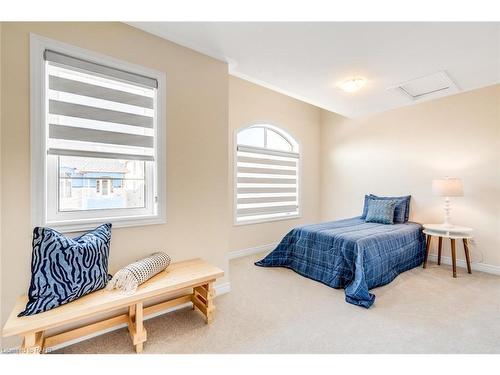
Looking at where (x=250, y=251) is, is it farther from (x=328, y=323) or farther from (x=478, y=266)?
(x=478, y=266)

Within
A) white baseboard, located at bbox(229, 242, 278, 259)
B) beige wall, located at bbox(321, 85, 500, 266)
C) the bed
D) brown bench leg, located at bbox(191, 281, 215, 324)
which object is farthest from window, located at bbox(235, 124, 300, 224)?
brown bench leg, located at bbox(191, 281, 215, 324)

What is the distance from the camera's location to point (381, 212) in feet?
11.8

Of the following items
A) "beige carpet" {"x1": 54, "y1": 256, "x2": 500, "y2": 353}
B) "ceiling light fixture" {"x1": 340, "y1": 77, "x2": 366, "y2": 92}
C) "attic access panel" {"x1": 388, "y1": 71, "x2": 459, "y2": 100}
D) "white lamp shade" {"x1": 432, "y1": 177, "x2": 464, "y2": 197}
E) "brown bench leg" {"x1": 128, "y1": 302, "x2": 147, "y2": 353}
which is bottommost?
"beige carpet" {"x1": 54, "y1": 256, "x2": 500, "y2": 353}

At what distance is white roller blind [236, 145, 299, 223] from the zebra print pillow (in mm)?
2421

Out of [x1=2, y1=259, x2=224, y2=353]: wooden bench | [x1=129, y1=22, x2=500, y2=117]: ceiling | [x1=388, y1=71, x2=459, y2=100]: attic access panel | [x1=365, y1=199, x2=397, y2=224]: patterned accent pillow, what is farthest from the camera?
[x1=365, y1=199, x2=397, y2=224]: patterned accent pillow

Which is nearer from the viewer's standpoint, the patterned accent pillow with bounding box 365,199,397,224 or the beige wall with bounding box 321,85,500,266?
the beige wall with bounding box 321,85,500,266

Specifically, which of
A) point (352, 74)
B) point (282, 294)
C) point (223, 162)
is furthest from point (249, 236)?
point (352, 74)

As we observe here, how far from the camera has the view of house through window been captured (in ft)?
5.73

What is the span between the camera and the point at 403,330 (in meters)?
1.85

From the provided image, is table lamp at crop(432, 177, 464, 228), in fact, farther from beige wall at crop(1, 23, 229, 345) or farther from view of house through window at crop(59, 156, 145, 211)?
view of house through window at crop(59, 156, 145, 211)

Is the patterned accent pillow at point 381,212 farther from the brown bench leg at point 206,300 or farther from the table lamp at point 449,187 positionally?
Answer: the brown bench leg at point 206,300

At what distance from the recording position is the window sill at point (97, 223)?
1646 mm

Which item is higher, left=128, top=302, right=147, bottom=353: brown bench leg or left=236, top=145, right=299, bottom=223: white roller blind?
left=236, top=145, right=299, bottom=223: white roller blind
